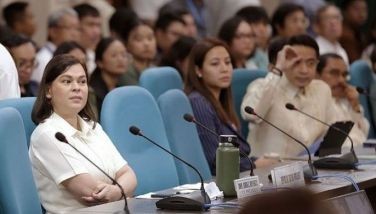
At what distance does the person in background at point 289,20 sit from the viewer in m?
8.25

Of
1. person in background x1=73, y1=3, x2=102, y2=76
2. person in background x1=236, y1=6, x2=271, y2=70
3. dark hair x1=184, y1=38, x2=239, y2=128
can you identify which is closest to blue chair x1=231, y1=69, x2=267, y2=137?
dark hair x1=184, y1=38, x2=239, y2=128

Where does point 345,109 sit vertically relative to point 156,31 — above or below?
below

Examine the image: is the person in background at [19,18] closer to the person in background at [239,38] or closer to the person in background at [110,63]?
the person in background at [110,63]

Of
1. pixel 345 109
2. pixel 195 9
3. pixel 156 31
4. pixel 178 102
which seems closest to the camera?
pixel 178 102

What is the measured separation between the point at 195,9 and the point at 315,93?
277cm

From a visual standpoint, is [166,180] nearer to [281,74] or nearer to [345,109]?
[281,74]

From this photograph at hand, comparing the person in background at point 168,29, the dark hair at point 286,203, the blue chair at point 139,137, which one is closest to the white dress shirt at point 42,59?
the person in background at point 168,29

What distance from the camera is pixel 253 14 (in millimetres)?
8078

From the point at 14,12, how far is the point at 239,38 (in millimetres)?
1770

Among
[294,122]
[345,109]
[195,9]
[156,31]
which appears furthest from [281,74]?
[195,9]

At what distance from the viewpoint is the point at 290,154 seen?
227 inches

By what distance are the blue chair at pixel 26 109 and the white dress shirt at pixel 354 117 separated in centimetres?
270

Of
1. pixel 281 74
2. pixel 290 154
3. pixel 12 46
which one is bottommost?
pixel 290 154

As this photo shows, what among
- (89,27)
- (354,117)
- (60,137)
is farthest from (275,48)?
(60,137)
